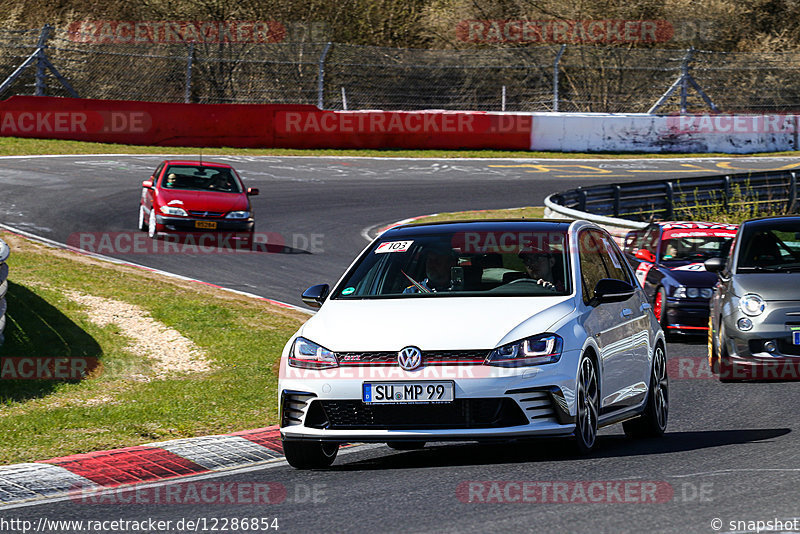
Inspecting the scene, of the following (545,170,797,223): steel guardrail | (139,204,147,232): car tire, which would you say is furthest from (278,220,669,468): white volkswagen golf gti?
(545,170,797,223): steel guardrail

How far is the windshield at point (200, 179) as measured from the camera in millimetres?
22047

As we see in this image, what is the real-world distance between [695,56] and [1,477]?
34782 millimetres

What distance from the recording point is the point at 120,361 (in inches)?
518

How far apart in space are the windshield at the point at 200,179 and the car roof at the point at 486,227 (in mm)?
13789

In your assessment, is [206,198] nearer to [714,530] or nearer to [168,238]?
[168,238]

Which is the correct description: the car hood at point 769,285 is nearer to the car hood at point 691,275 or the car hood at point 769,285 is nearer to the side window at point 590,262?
Answer: the car hood at point 691,275

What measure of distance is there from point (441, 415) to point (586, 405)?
3.13ft

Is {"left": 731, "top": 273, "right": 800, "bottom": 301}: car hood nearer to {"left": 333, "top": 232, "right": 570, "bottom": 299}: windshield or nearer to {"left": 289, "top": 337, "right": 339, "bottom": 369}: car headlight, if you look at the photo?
{"left": 333, "top": 232, "right": 570, "bottom": 299}: windshield

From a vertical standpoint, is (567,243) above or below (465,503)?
above

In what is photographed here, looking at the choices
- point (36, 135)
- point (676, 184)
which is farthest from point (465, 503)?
point (36, 135)

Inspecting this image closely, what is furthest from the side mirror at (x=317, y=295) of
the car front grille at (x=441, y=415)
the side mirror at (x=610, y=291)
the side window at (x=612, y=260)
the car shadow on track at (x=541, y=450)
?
the side window at (x=612, y=260)

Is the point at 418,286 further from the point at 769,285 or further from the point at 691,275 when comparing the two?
the point at 691,275

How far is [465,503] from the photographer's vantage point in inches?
244

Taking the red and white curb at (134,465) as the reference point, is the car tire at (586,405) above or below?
above
